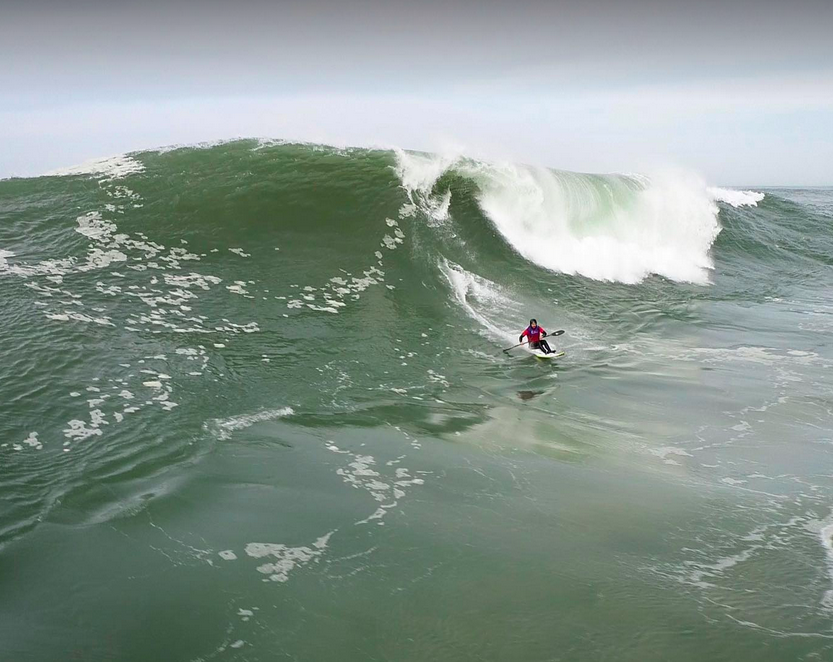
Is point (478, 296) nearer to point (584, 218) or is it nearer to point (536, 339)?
point (536, 339)

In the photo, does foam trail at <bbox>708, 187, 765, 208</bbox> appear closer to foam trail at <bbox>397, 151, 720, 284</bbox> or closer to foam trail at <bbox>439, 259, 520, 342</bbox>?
foam trail at <bbox>397, 151, 720, 284</bbox>

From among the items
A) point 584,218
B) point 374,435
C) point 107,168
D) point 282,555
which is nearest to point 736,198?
point 584,218

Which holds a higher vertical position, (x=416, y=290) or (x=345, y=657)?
(x=416, y=290)

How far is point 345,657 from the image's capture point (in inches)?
169

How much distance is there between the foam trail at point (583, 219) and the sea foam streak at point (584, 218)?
3 centimetres

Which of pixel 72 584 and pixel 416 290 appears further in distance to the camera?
pixel 416 290

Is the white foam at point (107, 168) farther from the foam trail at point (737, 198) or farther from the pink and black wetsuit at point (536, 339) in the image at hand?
the foam trail at point (737, 198)

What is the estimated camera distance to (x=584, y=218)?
65.7 ft

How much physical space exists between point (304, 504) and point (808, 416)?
6.66 m

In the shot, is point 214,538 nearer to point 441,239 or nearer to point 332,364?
point 332,364

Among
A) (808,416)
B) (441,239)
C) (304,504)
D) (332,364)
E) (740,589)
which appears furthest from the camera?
(441,239)

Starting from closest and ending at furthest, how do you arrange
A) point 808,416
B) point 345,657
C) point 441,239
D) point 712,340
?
point 345,657, point 808,416, point 712,340, point 441,239

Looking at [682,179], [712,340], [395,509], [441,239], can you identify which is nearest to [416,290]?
[441,239]

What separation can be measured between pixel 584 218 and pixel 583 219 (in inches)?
3.4
